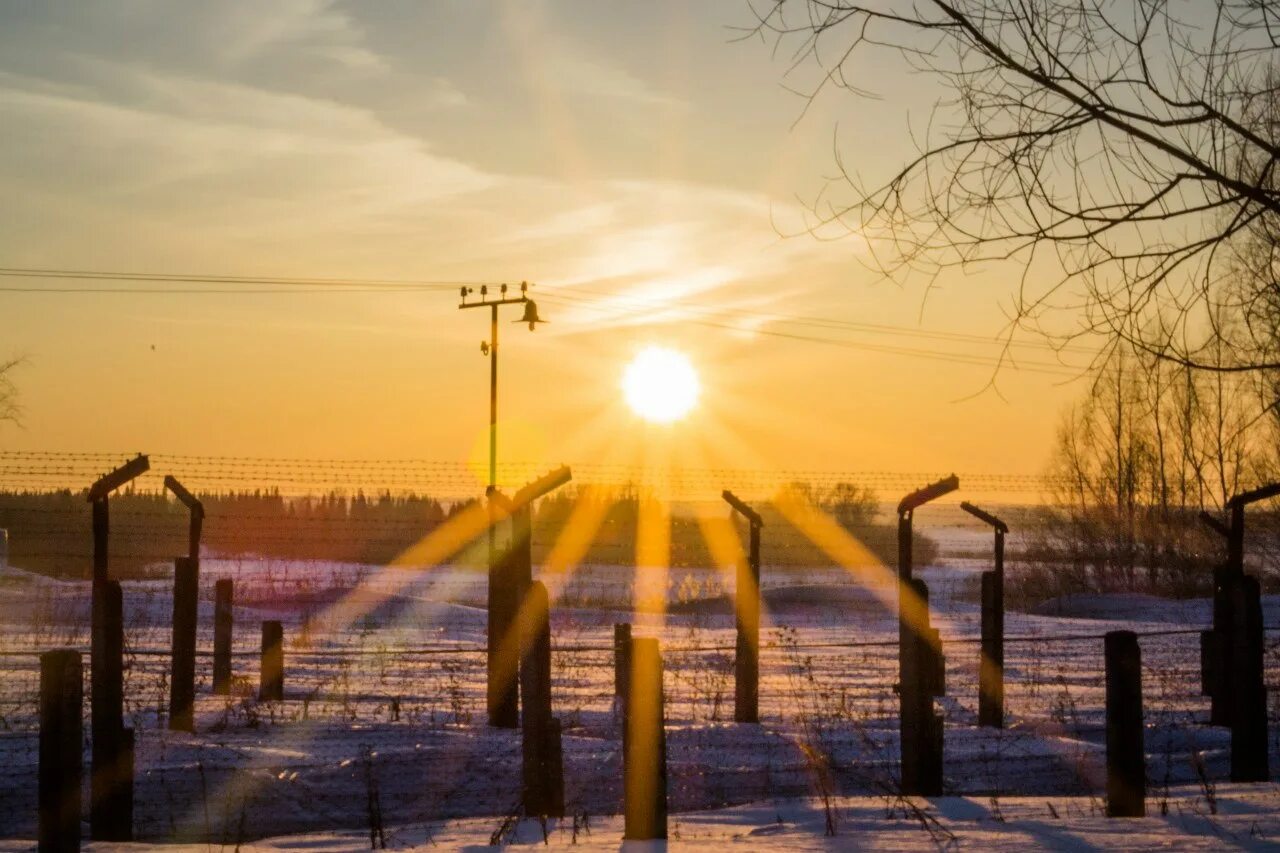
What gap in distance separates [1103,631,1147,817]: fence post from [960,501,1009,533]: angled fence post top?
5.33 metres

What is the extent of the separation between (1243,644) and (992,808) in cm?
348

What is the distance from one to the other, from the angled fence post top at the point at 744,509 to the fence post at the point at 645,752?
5670 mm

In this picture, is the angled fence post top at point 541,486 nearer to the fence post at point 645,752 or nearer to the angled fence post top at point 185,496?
the fence post at point 645,752

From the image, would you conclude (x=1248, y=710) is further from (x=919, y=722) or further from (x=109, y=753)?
(x=109, y=753)

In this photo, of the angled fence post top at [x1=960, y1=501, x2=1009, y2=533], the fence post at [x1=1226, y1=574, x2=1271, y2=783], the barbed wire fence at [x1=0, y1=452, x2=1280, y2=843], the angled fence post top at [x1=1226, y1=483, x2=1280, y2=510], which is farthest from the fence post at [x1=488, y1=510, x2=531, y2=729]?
the angled fence post top at [x1=1226, y1=483, x2=1280, y2=510]

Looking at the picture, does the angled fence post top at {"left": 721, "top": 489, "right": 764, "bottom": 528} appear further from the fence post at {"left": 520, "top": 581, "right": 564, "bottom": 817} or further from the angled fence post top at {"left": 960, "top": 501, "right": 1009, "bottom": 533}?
the fence post at {"left": 520, "top": 581, "right": 564, "bottom": 817}

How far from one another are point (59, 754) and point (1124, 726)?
5166 mm

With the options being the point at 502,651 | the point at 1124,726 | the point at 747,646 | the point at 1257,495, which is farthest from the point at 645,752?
the point at 1257,495

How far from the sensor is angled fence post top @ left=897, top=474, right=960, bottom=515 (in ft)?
30.0

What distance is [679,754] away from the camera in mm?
10180

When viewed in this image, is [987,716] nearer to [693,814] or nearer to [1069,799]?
[1069,799]

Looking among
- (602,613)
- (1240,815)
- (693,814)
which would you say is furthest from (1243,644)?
(602,613)

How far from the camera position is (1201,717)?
42.1 feet

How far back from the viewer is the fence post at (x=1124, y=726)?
6715 mm
